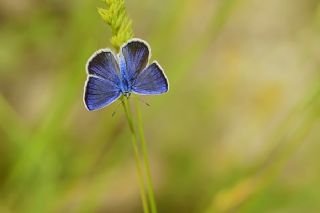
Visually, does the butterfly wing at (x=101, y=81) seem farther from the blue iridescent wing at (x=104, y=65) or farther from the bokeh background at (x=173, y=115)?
the bokeh background at (x=173, y=115)

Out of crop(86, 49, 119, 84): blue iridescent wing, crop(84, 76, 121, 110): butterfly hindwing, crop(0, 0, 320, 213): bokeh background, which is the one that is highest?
crop(0, 0, 320, 213): bokeh background

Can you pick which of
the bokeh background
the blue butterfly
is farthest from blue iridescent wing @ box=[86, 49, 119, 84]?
the bokeh background

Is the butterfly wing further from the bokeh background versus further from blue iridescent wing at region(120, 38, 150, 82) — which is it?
the bokeh background

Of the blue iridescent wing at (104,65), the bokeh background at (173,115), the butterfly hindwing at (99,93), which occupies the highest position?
the bokeh background at (173,115)

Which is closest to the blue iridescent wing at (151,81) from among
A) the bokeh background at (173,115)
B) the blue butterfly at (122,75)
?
the blue butterfly at (122,75)

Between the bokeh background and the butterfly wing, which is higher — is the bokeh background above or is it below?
above

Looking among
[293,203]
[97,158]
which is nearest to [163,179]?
[97,158]

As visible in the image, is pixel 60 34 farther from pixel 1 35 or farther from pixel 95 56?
pixel 95 56

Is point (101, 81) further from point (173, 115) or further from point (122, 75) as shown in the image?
point (173, 115)
